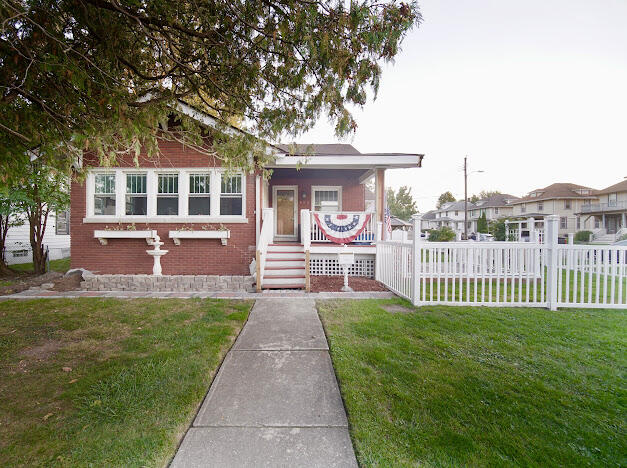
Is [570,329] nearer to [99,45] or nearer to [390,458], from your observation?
[390,458]

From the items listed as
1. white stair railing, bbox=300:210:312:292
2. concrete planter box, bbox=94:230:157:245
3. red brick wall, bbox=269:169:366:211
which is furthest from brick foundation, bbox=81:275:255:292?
red brick wall, bbox=269:169:366:211

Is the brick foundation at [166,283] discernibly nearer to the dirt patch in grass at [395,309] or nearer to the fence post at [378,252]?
the dirt patch in grass at [395,309]

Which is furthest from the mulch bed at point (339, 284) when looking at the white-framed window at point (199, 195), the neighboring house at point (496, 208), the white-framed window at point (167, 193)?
the neighboring house at point (496, 208)

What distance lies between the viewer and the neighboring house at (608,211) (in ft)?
112

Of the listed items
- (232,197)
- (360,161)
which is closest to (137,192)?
(232,197)

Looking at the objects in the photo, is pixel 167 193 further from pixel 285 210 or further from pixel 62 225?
pixel 62 225

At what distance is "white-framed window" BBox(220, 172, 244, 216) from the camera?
8570 millimetres

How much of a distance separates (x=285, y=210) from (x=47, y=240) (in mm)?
12169

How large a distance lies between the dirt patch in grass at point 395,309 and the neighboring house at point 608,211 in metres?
41.9

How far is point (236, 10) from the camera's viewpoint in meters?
3.24

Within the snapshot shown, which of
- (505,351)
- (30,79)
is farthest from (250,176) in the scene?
(505,351)

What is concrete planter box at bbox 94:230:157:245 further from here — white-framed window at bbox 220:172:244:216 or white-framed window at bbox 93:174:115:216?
white-framed window at bbox 220:172:244:216

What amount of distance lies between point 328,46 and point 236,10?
1.28 metres

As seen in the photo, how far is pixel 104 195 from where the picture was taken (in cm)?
857
